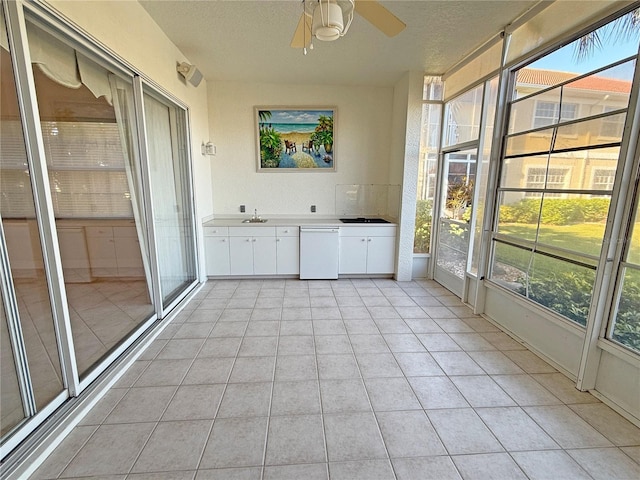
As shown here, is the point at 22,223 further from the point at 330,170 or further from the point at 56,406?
the point at 330,170

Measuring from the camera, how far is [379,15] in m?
1.77

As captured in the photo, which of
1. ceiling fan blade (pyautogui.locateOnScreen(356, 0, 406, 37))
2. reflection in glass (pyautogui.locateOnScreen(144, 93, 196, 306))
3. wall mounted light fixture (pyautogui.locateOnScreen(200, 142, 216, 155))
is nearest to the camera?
ceiling fan blade (pyautogui.locateOnScreen(356, 0, 406, 37))

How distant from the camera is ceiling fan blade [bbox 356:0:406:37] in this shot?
169cm

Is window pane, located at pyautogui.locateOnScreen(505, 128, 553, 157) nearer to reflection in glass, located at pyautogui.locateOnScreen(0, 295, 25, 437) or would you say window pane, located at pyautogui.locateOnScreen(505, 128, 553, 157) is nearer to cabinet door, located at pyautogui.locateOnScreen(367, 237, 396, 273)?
cabinet door, located at pyautogui.locateOnScreen(367, 237, 396, 273)

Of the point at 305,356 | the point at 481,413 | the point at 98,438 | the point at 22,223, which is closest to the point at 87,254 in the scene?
the point at 22,223

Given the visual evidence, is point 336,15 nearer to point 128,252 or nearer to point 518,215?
point 518,215

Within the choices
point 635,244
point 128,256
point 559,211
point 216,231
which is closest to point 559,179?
point 559,211

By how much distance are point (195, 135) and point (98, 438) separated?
324 centimetres

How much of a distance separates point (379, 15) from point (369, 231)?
266 centimetres

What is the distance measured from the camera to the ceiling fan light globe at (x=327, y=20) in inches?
56.6

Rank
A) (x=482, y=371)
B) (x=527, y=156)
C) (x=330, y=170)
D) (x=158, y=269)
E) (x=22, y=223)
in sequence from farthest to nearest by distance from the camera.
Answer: (x=330, y=170), (x=158, y=269), (x=527, y=156), (x=482, y=371), (x=22, y=223)

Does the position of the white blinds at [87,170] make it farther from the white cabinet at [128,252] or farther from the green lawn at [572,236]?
the green lawn at [572,236]

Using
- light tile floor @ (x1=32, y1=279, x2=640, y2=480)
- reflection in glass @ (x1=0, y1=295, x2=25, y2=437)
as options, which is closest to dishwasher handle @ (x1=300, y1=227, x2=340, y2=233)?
light tile floor @ (x1=32, y1=279, x2=640, y2=480)

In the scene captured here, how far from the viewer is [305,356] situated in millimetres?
2285
